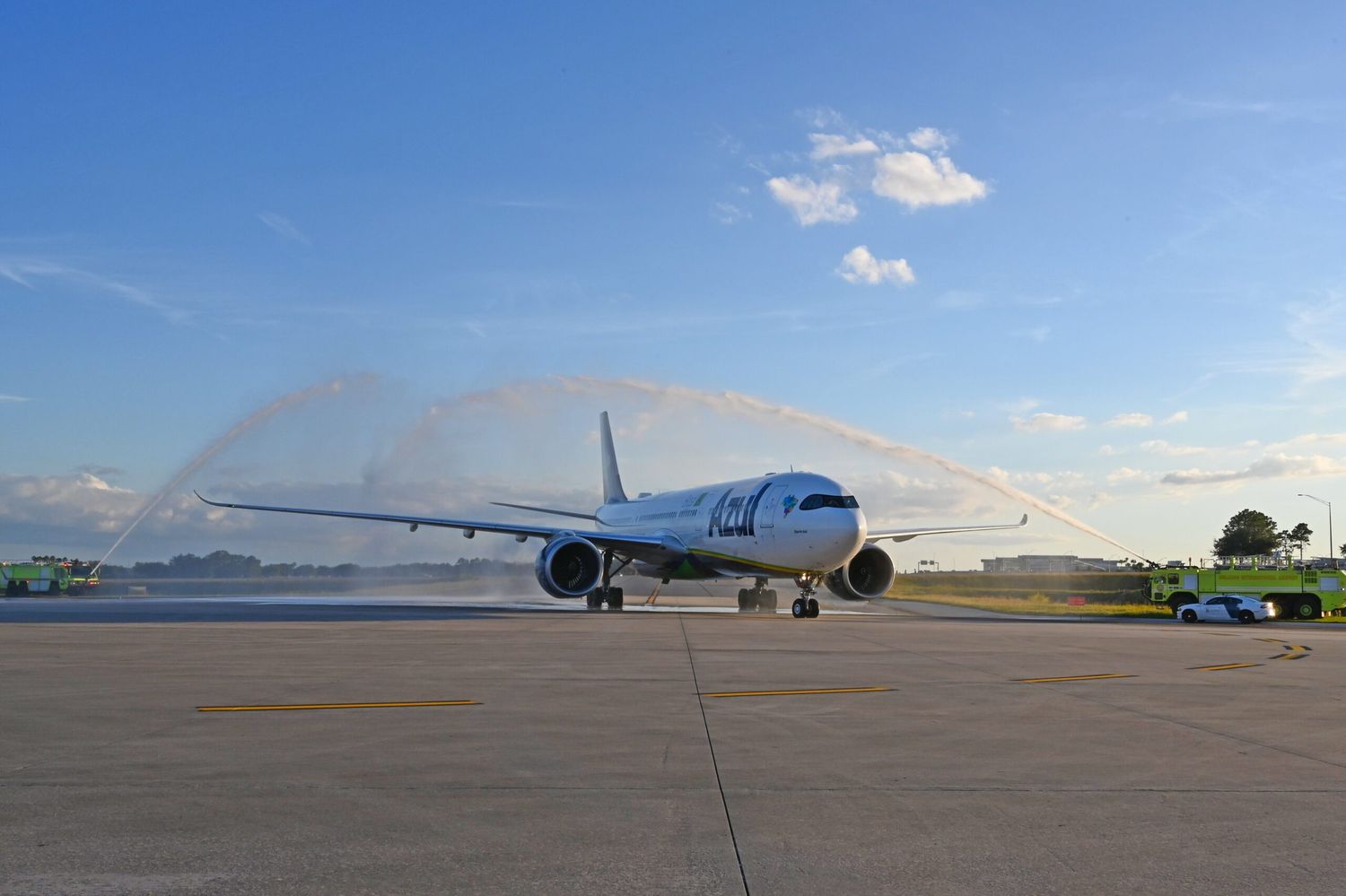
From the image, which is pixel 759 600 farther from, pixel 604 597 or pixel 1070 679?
pixel 1070 679

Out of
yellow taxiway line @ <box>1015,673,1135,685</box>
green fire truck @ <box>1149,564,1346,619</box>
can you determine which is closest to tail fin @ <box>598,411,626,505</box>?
green fire truck @ <box>1149,564,1346,619</box>

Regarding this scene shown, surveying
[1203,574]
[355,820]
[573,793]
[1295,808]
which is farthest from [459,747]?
[1203,574]

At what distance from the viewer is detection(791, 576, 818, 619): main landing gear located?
35.3 m

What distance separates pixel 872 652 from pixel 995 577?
8342 centimetres

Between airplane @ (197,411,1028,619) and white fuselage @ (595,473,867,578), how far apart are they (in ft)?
0.13

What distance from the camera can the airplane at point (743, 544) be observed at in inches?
1363

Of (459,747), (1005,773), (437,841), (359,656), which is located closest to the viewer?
(437,841)

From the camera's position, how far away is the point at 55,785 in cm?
724

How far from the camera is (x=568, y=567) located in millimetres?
37812

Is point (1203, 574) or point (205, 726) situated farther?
point (1203, 574)

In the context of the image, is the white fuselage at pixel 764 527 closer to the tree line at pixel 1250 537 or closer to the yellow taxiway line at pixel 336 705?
the yellow taxiway line at pixel 336 705

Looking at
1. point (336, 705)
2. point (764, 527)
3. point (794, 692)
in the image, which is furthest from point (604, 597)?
point (336, 705)

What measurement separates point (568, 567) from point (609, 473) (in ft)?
74.9

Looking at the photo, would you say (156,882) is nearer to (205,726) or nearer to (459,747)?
(459,747)
